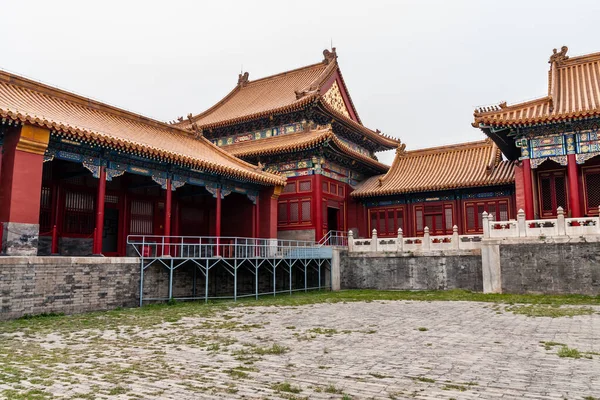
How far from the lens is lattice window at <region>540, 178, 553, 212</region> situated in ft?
67.5

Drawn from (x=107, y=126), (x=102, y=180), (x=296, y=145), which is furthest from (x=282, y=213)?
(x=102, y=180)

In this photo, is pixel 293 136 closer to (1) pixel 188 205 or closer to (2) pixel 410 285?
(1) pixel 188 205

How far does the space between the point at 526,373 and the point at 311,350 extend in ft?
10.6

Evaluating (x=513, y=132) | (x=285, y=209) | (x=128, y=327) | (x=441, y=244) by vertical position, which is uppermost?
(x=513, y=132)

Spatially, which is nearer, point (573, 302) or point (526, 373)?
point (526, 373)

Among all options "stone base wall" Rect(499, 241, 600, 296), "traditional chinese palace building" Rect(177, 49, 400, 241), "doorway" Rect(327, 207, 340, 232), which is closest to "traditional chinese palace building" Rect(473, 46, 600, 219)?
"stone base wall" Rect(499, 241, 600, 296)

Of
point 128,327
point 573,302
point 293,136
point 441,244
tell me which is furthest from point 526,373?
point 293,136

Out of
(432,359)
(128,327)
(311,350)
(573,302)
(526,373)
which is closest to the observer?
(526,373)

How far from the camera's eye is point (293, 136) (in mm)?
25781

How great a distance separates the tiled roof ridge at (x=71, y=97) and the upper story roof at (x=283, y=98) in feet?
19.5

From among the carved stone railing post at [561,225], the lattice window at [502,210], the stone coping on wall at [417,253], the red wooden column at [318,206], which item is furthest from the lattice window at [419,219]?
the carved stone railing post at [561,225]

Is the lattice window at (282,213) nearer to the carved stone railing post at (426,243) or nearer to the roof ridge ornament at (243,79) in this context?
the carved stone railing post at (426,243)

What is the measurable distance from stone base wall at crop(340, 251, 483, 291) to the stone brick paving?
26.1 feet

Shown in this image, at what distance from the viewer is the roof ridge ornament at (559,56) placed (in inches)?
884
